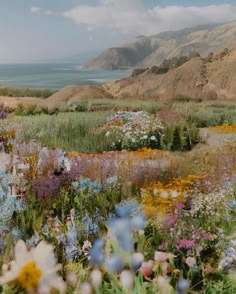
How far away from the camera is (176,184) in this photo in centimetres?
598

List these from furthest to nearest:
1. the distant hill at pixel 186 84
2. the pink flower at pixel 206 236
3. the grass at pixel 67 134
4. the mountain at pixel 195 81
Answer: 1. the mountain at pixel 195 81
2. the distant hill at pixel 186 84
3. the grass at pixel 67 134
4. the pink flower at pixel 206 236

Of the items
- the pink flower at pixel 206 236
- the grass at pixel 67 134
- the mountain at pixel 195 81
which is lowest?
the mountain at pixel 195 81

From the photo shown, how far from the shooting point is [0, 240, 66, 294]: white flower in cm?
149

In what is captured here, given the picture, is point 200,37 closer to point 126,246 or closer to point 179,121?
point 179,121

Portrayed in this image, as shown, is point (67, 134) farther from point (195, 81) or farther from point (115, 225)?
point (195, 81)

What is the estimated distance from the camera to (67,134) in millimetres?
12523

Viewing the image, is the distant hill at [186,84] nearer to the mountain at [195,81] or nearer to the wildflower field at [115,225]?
the mountain at [195,81]

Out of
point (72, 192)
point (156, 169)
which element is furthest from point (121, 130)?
point (72, 192)

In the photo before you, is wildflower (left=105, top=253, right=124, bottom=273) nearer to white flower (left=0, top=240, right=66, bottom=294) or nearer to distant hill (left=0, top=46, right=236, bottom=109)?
white flower (left=0, top=240, right=66, bottom=294)

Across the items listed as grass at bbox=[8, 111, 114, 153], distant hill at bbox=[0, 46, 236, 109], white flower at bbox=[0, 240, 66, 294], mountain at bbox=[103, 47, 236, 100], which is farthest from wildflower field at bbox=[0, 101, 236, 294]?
mountain at bbox=[103, 47, 236, 100]

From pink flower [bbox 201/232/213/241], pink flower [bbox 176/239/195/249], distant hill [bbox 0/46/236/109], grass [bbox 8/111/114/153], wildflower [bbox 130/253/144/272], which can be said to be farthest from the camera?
distant hill [bbox 0/46/236/109]

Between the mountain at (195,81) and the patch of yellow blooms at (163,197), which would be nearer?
the patch of yellow blooms at (163,197)

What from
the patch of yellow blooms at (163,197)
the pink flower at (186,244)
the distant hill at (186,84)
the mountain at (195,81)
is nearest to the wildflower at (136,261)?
the pink flower at (186,244)

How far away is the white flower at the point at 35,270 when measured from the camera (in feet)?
4.90
